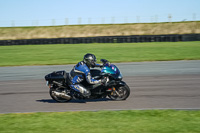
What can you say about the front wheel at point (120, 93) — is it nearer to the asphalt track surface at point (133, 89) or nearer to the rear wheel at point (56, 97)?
the asphalt track surface at point (133, 89)

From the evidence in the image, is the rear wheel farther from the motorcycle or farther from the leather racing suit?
the leather racing suit

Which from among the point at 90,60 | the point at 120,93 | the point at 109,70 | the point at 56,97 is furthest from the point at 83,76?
the point at 120,93

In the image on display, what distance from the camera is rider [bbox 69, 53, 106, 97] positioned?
30.1 feet

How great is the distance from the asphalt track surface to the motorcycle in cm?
23

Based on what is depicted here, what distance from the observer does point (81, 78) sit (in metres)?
9.36

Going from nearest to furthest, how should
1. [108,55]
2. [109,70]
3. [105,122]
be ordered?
[105,122], [109,70], [108,55]

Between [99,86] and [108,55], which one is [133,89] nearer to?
[99,86]

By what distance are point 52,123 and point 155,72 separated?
380 inches

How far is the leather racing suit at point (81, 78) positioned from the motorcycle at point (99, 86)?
130 mm

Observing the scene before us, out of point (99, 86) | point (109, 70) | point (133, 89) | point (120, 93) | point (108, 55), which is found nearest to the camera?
point (109, 70)

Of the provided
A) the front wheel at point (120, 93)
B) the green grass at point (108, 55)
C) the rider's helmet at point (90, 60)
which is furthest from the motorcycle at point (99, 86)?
the green grass at point (108, 55)

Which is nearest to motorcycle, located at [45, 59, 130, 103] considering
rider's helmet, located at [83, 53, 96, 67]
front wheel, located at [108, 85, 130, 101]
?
front wheel, located at [108, 85, 130, 101]

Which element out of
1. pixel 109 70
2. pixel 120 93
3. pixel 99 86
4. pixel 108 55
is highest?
pixel 109 70

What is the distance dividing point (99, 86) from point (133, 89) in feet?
8.22
